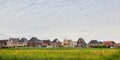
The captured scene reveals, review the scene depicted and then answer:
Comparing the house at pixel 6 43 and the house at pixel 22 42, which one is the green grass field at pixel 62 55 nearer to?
the house at pixel 6 43

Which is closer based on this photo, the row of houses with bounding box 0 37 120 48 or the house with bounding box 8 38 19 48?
the house with bounding box 8 38 19 48

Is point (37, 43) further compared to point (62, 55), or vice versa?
point (37, 43)

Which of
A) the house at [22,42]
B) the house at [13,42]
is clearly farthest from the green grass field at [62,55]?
the house at [22,42]

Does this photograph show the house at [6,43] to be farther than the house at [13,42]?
Yes

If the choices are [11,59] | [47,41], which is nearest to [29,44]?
[47,41]

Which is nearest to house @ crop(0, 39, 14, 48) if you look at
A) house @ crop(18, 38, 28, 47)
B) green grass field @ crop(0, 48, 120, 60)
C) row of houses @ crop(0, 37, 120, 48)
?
row of houses @ crop(0, 37, 120, 48)

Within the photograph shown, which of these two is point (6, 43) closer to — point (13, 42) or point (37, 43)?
point (13, 42)

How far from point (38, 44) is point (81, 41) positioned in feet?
56.0

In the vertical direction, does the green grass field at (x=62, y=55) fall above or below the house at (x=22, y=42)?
below

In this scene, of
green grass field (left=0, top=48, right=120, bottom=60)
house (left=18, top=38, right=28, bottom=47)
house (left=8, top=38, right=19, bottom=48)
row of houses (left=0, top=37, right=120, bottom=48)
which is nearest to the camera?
green grass field (left=0, top=48, right=120, bottom=60)

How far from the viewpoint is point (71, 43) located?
142 meters

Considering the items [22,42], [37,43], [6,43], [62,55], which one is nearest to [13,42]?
[6,43]

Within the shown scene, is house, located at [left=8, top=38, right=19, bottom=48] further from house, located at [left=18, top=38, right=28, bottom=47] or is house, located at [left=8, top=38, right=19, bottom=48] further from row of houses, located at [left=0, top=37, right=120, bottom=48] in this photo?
house, located at [left=18, top=38, right=28, bottom=47]

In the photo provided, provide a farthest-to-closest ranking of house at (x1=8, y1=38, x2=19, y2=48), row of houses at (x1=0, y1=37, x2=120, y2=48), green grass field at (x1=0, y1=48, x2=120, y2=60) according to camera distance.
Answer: row of houses at (x1=0, y1=37, x2=120, y2=48) → house at (x1=8, y1=38, x2=19, y2=48) → green grass field at (x1=0, y1=48, x2=120, y2=60)
